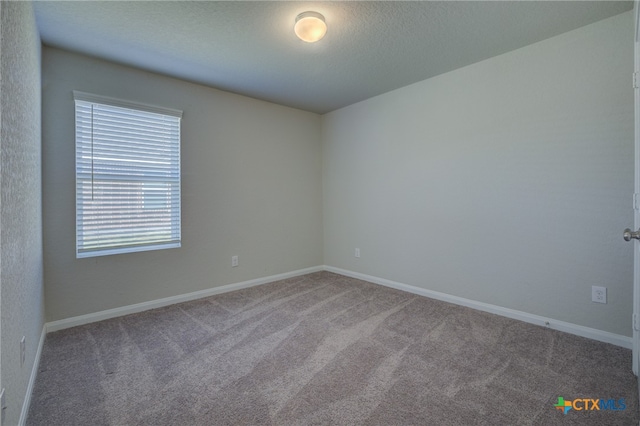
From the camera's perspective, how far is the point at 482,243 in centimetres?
291

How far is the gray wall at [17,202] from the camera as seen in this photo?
4.00ft

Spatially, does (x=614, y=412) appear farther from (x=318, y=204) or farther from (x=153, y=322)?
(x=318, y=204)

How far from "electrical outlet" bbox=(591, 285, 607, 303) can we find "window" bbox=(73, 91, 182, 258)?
3788 millimetres

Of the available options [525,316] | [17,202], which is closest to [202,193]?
[17,202]

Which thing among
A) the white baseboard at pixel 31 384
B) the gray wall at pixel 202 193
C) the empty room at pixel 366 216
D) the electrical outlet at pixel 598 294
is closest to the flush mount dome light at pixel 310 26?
the empty room at pixel 366 216

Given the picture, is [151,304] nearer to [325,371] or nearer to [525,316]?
[325,371]

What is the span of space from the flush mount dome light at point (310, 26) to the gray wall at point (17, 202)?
154 cm

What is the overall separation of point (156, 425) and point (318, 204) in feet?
11.2

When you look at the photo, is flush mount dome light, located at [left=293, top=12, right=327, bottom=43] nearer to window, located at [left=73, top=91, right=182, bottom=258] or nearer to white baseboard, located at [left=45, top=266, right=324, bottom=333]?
window, located at [left=73, top=91, right=182, bottom=258]

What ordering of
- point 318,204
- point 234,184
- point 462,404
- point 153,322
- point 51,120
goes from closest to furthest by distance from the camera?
1. point 462,404
2. point 51,120
3. point 153,322
4. point 234,184
5. point 318,204

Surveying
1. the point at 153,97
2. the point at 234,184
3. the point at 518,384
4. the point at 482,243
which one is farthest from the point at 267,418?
the point at 153,97

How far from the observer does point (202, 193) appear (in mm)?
3383

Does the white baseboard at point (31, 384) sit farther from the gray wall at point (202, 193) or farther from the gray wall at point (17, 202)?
the gray wall at point (202, 193)

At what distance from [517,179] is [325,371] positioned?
231 centimetres
